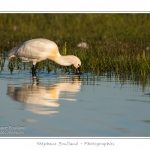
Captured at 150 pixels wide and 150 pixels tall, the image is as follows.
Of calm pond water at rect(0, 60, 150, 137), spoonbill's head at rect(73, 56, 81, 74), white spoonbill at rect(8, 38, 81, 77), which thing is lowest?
calm pond water at rect(0, 60, 150, 137)

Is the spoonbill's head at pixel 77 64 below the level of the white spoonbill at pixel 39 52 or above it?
below

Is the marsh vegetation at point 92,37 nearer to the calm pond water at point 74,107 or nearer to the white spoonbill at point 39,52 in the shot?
the white spoonbill at point 39,52

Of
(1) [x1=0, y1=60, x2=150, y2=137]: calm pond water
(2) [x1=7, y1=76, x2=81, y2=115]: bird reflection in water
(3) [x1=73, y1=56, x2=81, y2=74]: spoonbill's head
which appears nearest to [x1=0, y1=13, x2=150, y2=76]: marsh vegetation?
(3) [x1=73, y1=56, x2=81, y2=74]: spoonbill's head

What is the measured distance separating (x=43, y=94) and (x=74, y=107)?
1334 mm

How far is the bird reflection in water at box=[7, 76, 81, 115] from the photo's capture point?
9.50 m

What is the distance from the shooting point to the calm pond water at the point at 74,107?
26.6 ft

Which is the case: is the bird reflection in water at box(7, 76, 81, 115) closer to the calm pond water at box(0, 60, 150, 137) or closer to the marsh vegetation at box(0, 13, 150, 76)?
the calm pond water at box(0, 60, 150, 137)

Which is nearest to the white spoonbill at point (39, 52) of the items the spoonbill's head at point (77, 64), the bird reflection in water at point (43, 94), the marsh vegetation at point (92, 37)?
the spoonbill's head at point (77, 64)

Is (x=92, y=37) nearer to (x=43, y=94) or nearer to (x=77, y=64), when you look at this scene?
(x=77, y=64)

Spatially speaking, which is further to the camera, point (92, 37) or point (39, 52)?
point (92, 37)

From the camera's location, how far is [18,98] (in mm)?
10359

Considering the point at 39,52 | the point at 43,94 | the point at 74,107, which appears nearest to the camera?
the point at 74,107

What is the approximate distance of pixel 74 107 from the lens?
9.63 metres

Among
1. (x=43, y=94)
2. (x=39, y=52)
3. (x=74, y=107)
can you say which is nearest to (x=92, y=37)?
(x=39, y=52)
